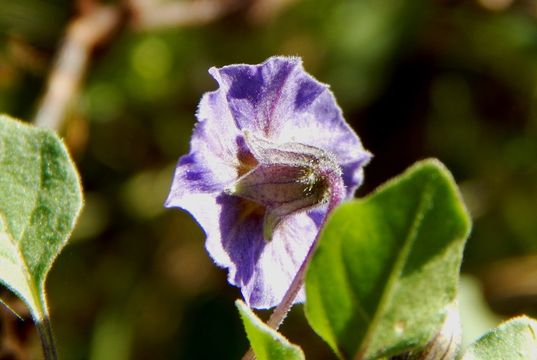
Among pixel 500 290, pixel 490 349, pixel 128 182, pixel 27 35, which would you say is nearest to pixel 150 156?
pixel 128 182

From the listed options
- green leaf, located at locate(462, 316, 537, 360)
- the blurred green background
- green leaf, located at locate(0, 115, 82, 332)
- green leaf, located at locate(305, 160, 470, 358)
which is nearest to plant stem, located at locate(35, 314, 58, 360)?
green leaf, located at locate(0, 115, 82, 332)

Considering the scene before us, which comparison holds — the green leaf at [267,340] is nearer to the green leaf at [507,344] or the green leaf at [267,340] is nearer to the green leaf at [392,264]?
the green leaf at [392,264]

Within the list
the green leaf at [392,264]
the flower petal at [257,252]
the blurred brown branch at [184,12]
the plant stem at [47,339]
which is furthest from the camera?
the blurred brown branch at [184,12]

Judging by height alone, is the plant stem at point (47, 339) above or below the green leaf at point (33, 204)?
below

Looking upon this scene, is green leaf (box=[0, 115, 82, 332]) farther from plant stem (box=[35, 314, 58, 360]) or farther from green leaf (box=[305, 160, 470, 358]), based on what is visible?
green leaf (box=[305, 160, 470, 358])

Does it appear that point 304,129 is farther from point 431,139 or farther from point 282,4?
point 431,139

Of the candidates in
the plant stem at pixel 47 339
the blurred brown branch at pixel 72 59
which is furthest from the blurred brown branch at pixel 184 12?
the plant stem at pixel 47 339

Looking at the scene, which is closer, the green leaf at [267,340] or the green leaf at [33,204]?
the green leaf at [267,340]
